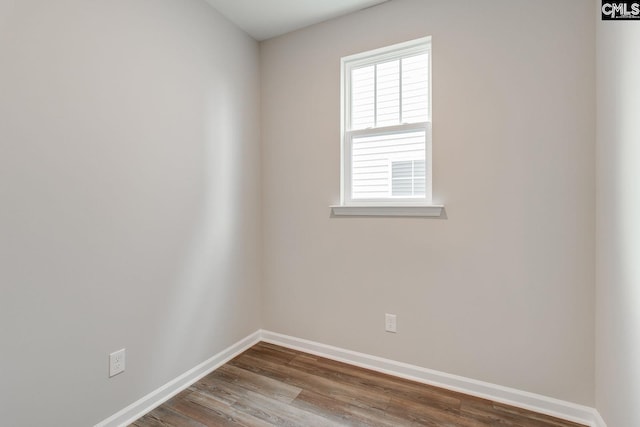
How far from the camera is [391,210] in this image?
212 cm

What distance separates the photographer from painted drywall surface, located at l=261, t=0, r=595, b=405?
1.66 m

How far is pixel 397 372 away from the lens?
7.00ft

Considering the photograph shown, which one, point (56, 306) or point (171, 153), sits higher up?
point (171, 153)

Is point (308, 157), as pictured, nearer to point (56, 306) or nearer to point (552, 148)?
point (552, 148)

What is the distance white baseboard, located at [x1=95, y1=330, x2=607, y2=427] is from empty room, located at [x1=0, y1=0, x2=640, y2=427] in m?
0.01

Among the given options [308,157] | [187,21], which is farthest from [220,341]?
[187,21]

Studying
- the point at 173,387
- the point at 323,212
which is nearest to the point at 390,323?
the point at 323,212

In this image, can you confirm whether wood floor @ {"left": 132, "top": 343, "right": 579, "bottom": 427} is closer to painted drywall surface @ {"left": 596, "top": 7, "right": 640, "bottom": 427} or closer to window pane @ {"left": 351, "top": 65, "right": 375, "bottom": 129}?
painted drywall surface @ {"left": 596, "top": 7, "right": 640, "bottom": 427}

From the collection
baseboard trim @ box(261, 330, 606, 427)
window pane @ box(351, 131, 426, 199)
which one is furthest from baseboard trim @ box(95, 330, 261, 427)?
window pane @ box(351, 131, 426, 199)

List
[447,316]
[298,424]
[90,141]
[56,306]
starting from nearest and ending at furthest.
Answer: [56,306] → [90,141] → [298,424] → [447,316]

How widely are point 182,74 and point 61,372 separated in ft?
5.92

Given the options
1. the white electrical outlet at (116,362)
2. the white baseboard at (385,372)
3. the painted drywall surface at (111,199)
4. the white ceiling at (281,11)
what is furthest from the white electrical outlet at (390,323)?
the white ceiling at (281,11)

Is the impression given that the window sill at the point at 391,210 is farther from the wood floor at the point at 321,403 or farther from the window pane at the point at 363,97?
the wood floor at the point at 321,403

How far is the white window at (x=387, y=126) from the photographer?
2080 mm
